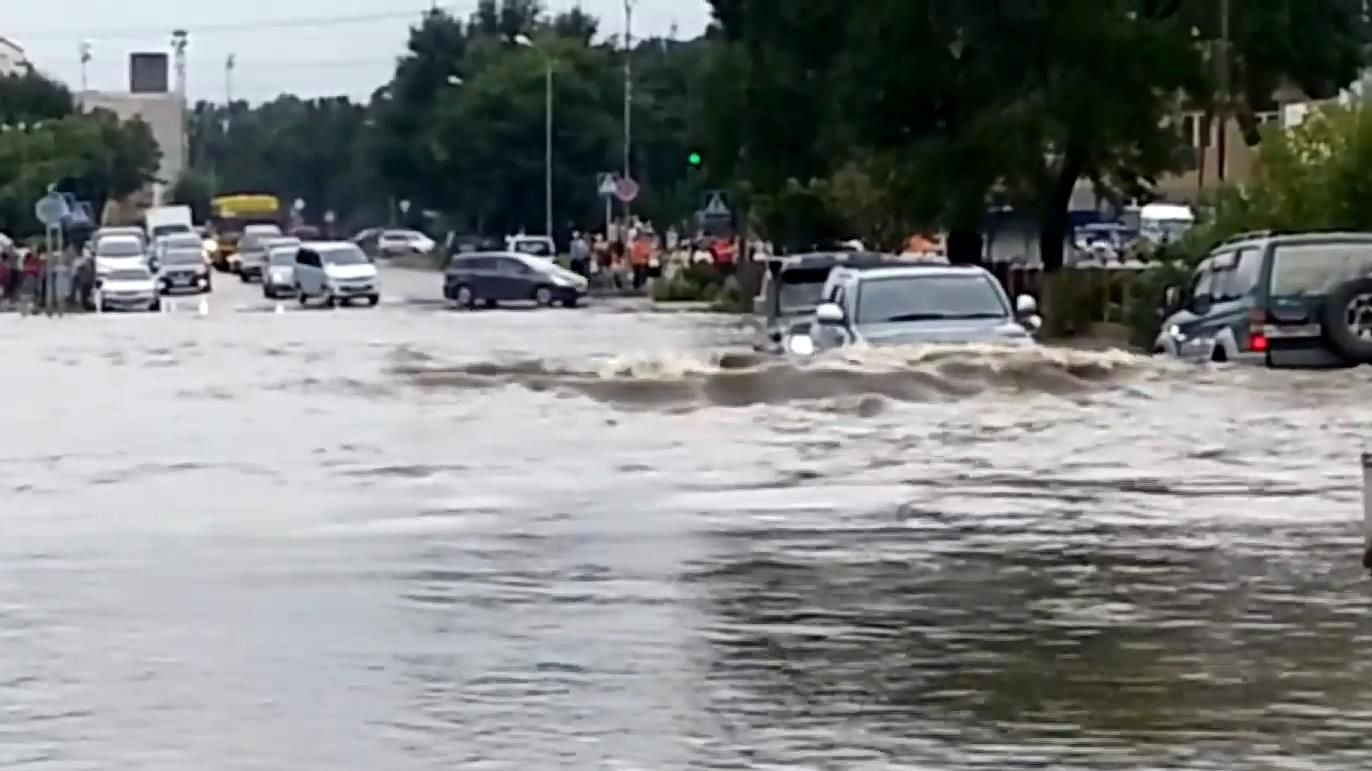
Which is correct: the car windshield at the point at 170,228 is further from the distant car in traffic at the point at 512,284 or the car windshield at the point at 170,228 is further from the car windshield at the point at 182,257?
the distant car in traffic at the point at 512,284

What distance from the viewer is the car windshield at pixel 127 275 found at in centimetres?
6831

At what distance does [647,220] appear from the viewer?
11244cm

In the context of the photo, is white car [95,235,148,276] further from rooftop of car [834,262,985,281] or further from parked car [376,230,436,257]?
parked car [376,230,436,257]

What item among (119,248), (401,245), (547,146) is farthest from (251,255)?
(401,245)

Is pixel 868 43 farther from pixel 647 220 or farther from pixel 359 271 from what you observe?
pixel 647 220

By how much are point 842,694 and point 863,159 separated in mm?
46302

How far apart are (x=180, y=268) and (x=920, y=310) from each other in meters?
53.0

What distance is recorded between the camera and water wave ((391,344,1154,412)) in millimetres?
27188

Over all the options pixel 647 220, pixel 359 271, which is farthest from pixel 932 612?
pixel 647 220

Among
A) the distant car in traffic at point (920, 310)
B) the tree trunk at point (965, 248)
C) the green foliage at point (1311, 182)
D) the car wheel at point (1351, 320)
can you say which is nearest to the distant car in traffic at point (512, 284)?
the tree trunk at point (965, 248)

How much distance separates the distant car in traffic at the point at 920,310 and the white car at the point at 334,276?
40.3 metres

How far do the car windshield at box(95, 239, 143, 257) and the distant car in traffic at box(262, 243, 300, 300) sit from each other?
3.34 metres

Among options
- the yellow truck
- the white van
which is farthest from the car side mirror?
the yellow truck

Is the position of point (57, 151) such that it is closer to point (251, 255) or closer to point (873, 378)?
point (251, 255)
